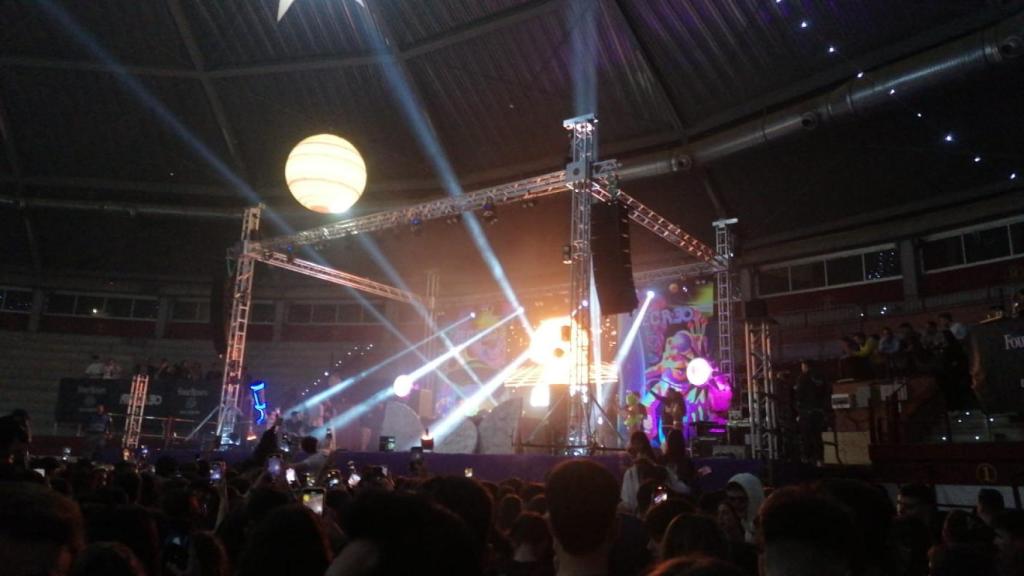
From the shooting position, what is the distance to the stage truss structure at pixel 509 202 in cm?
1094

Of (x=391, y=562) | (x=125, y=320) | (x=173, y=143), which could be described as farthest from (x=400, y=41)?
(x=391, y=562)

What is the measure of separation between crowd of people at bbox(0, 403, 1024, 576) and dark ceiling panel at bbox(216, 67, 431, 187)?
14667 millimetres

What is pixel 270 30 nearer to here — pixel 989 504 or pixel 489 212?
pixel 489 212

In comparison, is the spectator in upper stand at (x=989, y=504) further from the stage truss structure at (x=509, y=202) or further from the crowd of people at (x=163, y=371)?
the crowd of people at (x=163, y=371)

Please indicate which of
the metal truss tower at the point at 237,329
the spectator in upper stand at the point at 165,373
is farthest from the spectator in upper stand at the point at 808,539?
the spectator in upper stand at the point at 165,373

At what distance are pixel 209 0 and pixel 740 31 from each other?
1175 cm

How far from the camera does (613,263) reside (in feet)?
34.7

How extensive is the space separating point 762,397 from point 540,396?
21.3ft

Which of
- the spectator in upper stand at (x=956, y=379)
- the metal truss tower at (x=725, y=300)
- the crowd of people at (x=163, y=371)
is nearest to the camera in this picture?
the spectator in upper stand at (x=956, y=379)

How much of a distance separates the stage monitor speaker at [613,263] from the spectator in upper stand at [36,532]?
9.20 m

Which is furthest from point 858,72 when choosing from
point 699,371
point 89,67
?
point 89,67

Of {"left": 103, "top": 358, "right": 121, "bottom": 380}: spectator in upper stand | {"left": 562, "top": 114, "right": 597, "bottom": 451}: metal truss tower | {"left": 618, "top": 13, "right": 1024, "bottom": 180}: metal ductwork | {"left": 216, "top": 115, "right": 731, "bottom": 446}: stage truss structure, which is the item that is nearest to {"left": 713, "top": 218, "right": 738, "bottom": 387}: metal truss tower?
{"left": 216, "top": 115, "right": 731, "bottom": 446}: stage truss structure

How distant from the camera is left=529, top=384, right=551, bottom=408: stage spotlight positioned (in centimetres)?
1681

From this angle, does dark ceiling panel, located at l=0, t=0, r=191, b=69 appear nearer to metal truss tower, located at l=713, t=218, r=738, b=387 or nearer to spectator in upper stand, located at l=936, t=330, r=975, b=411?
metal truss tower, located at l=713, t=218, r=738, b=387
